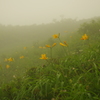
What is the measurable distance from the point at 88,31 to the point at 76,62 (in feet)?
15.6

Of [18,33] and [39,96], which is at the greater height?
[18,33]

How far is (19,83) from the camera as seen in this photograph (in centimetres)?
233

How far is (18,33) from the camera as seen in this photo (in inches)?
663

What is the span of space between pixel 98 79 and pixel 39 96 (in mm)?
810

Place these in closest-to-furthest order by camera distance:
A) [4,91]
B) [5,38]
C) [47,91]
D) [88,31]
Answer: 1. [47,91]
2. [4,91]
3. [88,31]
4. [5,38]

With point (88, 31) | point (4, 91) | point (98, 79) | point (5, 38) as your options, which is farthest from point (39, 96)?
point (5, 38)

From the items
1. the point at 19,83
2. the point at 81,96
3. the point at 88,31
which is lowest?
the point at 19,83

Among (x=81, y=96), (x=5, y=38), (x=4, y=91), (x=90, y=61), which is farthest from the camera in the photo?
(x=5, y=38)

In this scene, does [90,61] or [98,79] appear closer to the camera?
[98,79]

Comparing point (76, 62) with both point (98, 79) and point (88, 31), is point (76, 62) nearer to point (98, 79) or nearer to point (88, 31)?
point (98, 79)

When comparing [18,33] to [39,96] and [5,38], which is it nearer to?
[5,38]

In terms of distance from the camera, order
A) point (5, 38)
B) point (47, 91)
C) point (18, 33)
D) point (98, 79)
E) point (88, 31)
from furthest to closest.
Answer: point (18, 33)
point (5, 38)
point (88, 31)
point (47, 91)
point (98, 79)

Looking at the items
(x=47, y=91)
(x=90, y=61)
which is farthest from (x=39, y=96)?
(x=90, y=61)

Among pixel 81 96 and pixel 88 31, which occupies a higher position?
pixel 88 31
